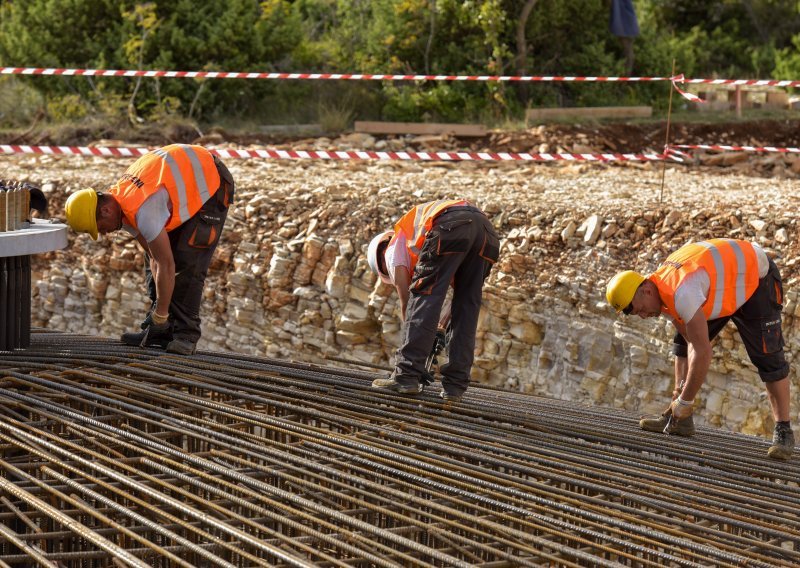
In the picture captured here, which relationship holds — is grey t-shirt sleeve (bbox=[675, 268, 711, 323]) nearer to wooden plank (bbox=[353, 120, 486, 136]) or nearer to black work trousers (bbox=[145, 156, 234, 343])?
black work trousers (bbox=[145, 156, 234, 343])

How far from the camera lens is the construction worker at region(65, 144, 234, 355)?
6637 millimetres

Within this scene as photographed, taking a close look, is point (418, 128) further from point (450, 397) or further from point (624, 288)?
point (624, 288)

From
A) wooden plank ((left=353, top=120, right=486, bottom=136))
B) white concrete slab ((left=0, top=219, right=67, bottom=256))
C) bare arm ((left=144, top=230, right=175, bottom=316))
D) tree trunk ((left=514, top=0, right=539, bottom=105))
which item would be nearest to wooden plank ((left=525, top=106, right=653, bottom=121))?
tree trunk ((left=514, top=0, right=539, bottom=105))

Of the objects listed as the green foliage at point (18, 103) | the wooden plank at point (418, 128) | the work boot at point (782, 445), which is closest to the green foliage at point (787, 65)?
the wooden plank at point (418, 128)

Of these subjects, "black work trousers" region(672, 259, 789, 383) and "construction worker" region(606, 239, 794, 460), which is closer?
"construction worker" region(606, 239, 794, 460)

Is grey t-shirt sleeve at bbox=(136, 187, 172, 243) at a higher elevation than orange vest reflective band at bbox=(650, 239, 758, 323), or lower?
higher

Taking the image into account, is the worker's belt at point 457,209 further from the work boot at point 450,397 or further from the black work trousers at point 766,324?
the black work trousers at point 766,324

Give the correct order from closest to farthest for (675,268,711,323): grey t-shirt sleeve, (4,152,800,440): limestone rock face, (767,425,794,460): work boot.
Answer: (675,268,711,323): grey t-shirt sleeve
(767,425,794,460): work boot
(4,152,800,440): limestone rock face

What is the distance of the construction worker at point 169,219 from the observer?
21.8 ft

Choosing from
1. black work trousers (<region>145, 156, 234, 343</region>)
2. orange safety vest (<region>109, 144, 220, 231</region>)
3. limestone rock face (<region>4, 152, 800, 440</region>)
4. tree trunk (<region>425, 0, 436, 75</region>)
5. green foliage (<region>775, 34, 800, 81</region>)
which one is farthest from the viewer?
green foliage (<region>775, 34, 800, 81</region>)

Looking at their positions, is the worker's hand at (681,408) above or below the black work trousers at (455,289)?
below

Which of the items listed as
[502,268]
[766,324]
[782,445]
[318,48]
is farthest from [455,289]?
[318,48]

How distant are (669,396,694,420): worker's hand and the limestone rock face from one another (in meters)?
3.60

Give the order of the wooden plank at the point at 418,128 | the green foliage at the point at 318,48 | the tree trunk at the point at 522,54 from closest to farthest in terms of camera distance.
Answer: the wooden plank at the point at 418,128, the green foliage at the point at 318,48, the tree trunk at the point at 522,54
